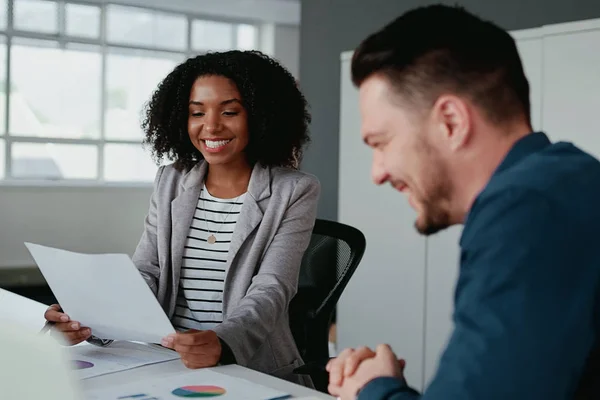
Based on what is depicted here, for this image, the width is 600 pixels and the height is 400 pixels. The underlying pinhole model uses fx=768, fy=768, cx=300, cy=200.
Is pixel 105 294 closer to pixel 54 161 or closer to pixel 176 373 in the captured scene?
pixel 176 373

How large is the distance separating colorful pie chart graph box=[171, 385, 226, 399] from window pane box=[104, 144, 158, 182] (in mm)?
7963

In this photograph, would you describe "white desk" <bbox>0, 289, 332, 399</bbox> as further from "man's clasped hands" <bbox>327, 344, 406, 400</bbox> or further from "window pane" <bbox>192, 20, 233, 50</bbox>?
"window pane" <bbox>192, 20, 233, 50</bbox>

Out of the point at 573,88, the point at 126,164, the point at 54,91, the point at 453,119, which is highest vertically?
the point at 54,91

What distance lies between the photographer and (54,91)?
8.71m

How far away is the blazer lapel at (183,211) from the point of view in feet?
6.68

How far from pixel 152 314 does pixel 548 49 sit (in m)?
2.43

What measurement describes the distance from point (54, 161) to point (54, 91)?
79 centimetres

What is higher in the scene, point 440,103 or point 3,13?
point 3,13

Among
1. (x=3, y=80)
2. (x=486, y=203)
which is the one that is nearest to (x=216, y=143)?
(x=486, y=203)

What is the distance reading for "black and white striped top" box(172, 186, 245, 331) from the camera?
2.02 meters

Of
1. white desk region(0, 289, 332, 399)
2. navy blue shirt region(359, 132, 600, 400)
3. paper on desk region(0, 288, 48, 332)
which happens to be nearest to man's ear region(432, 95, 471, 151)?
navy blue shirt region(359, 132, 600, 400)

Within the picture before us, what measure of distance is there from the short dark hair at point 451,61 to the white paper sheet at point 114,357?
35.2 inches

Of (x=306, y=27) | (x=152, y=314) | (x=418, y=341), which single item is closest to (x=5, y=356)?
(x=152, y=314)

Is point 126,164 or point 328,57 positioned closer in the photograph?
point 328,57
